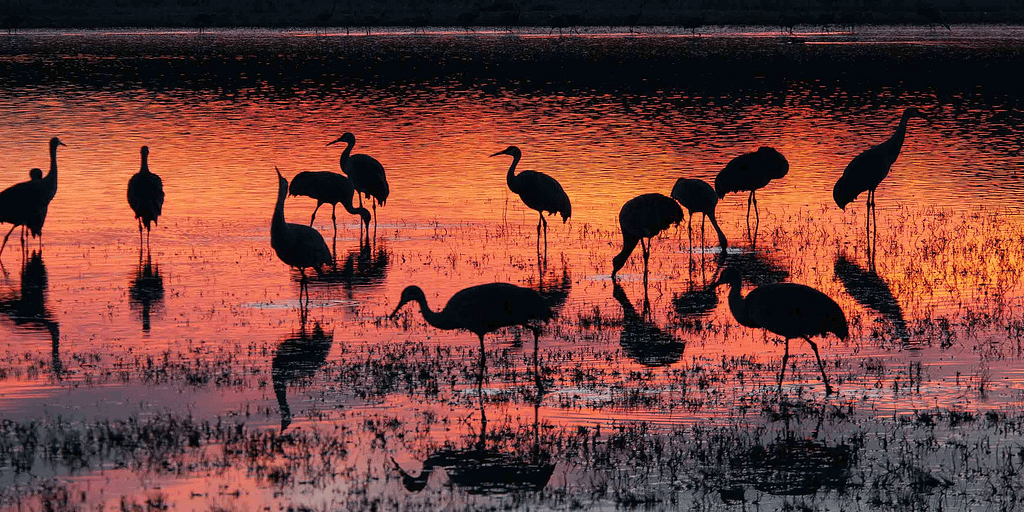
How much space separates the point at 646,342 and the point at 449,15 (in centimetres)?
9183

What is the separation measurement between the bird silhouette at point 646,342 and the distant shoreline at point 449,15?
235ft

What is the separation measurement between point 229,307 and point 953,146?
830 inches

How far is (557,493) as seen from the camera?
368 inches

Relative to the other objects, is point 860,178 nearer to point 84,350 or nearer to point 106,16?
point 84,350

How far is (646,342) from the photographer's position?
13953 mm

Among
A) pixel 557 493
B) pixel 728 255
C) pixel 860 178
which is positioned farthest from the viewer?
pixel 860 178

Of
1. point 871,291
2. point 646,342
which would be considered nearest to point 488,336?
point 646,342

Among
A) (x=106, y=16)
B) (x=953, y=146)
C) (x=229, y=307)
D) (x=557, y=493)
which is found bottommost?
(x=557, y=493)

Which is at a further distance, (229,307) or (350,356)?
(229,307)

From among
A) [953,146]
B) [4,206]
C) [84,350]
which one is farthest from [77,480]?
[953,146]

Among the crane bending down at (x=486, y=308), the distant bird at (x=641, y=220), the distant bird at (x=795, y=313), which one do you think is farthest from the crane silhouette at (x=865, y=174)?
the crane bending down at (x=486, y=308)

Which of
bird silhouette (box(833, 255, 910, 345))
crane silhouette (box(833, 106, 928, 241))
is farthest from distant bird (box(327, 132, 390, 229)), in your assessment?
bird silhouette (box(833, 255, 910, 345))

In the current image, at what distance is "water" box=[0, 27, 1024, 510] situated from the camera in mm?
10000

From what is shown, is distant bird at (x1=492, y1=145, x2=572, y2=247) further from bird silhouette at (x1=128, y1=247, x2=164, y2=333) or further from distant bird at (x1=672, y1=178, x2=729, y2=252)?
bird silhouette at (x1=128, y1=247, x2=164, y2=333)
